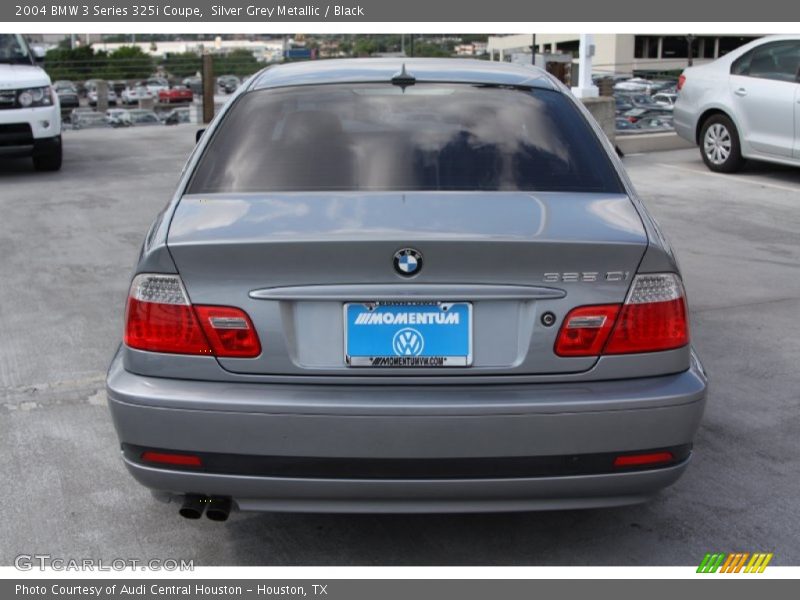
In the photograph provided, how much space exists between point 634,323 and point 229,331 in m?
1.16

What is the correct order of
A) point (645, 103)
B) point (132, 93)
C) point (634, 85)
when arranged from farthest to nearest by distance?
point (132, 93) → point (634, 85) → point (645, 103)

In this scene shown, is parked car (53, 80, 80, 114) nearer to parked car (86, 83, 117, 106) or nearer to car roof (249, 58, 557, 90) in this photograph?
parked car (86, 83, 117, 106)

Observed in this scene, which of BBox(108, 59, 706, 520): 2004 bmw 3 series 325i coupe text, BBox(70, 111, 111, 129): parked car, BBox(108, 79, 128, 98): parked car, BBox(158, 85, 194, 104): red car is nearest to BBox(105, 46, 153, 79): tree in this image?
BBox(108, 79, 128, 98): parked car

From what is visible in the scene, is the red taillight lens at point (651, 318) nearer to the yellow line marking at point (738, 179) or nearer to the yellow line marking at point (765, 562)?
the yellow line marking at point (765, 562)

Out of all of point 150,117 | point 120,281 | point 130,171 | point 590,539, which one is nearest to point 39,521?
point 590,539

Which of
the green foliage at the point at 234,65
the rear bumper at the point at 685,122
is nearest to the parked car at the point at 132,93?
the green foliage at the point at 234,65

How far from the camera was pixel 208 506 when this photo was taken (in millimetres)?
3217

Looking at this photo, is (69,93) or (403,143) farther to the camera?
(69,93)

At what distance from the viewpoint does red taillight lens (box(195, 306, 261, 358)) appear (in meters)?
3.05

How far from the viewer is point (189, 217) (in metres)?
3.33

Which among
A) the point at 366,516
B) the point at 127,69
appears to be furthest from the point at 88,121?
the point at 366,516

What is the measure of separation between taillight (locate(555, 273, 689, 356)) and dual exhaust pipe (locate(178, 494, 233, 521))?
1074 millimetres

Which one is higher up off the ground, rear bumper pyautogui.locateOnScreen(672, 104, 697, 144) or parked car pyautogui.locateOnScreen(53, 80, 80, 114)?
rear bumper pyautogui.locateOnScreen(672, 104, 697, 144)

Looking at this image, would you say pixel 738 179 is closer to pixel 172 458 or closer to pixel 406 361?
pixel 406 361
